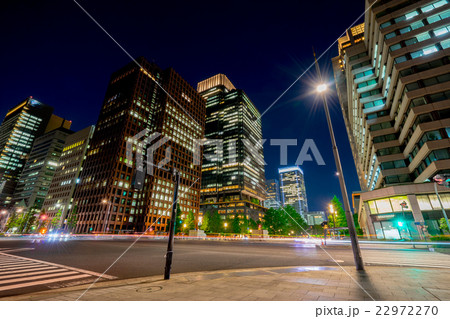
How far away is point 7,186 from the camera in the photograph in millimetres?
138000

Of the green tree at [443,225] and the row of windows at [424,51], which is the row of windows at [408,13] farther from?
the green tree at [443,225]

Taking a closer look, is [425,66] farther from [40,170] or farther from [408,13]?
[40,170]

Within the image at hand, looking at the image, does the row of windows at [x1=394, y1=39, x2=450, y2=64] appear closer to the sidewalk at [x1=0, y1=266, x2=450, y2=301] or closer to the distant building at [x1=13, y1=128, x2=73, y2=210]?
the sidewalk at [x1=0, y1=266, x2=450, y2=301]

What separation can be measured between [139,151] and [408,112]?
3623 inches

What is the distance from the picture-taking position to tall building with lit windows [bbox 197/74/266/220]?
124 metres

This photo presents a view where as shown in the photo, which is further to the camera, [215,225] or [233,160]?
[233,160]

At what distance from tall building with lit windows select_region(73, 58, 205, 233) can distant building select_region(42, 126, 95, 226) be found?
20065 millimetres

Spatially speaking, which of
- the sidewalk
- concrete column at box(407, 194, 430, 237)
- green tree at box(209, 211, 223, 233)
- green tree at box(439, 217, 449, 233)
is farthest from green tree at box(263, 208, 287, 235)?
the sidewalk

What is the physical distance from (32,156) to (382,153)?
192 m

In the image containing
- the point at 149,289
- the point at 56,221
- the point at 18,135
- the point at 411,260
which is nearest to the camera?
the point at 149,289

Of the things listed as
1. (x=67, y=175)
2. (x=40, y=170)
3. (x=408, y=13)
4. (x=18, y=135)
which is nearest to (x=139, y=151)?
(x=67, y=175)

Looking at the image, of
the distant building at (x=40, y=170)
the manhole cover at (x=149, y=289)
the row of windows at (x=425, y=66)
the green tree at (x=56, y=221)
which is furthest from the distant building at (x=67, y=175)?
the row of windows at (x=425, y=66)

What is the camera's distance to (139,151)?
92.2 meters
